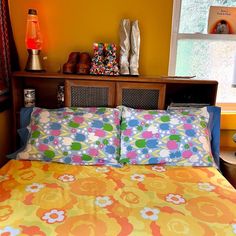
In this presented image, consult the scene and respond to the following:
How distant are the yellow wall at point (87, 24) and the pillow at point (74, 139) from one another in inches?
23.2

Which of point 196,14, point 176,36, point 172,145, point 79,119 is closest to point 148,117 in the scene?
point 172,145

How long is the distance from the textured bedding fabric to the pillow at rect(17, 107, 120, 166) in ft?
0.20

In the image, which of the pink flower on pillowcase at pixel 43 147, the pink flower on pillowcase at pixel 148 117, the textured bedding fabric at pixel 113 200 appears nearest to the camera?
the textured bedding fabric at pixel 113 200

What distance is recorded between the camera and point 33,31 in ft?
6.20

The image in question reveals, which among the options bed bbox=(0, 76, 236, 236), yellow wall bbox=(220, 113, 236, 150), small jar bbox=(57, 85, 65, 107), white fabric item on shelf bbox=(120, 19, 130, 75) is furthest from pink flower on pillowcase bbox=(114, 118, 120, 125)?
yellow wall bbox=(220, 113, 236, 150)

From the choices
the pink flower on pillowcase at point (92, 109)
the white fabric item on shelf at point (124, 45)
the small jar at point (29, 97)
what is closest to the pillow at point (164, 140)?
the pink flower on pillowcase at point (92, 109)

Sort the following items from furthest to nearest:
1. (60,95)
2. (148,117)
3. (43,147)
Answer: (60,95)
(148,117)
(43,147)

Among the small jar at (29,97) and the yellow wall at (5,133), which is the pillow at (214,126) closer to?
the small jar at (29,97)

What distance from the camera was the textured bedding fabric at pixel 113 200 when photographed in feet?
3.52

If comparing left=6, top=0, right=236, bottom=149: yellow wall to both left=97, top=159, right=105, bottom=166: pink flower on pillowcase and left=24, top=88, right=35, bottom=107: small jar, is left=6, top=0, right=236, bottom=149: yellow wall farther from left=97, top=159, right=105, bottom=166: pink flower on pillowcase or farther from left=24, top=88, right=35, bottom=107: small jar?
left=97, top=159, right=105, bottom=166: pink flower on pillowcase

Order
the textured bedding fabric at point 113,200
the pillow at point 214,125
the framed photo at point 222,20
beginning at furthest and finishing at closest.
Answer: the framed photo at point 222,20
the pillow at point 214,125
the textured bedding fabric at point 113,200

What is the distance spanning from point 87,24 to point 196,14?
91 cm

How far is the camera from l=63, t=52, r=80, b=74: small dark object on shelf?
6.27ft

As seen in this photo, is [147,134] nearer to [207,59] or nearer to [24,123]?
[24,123]
